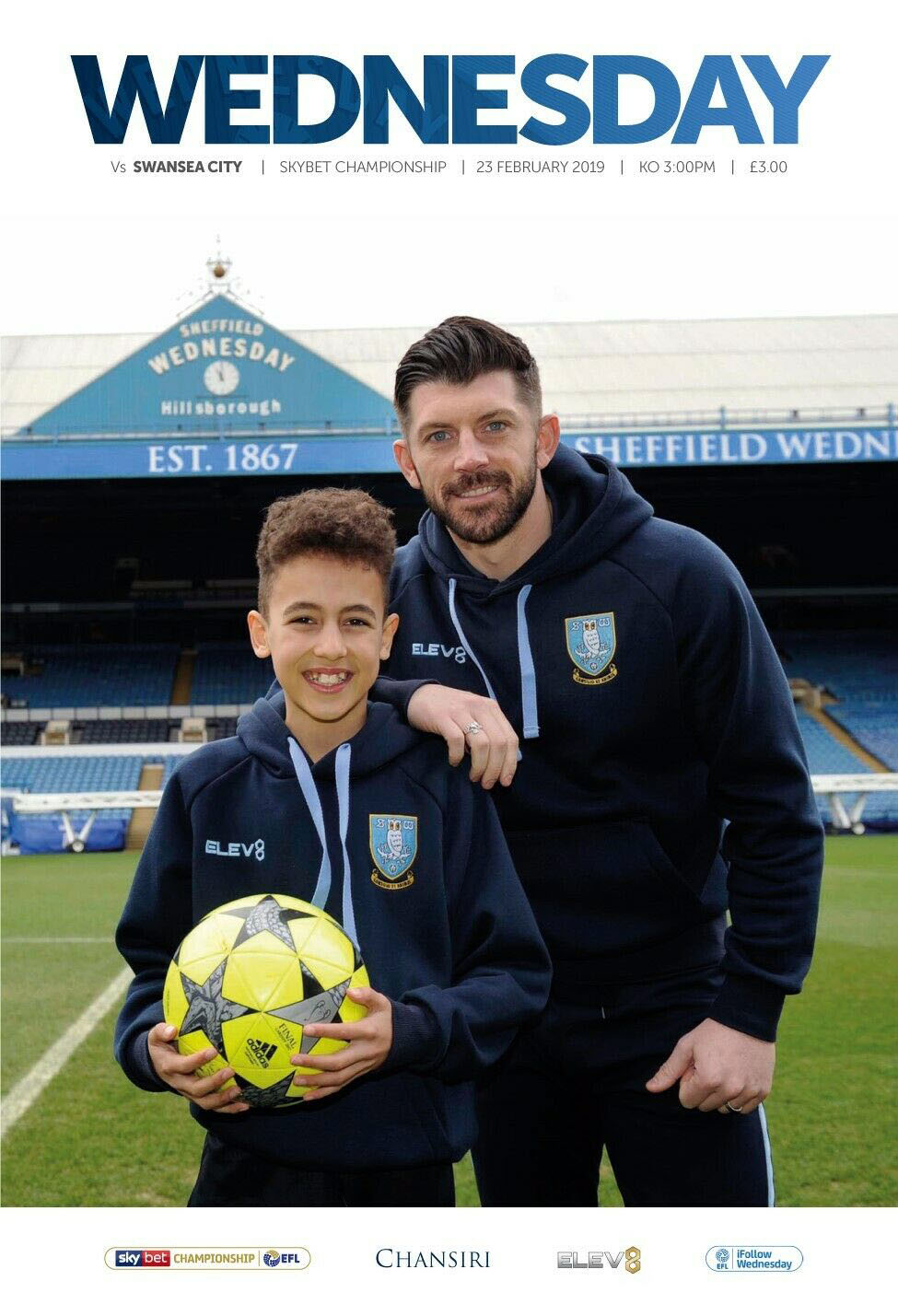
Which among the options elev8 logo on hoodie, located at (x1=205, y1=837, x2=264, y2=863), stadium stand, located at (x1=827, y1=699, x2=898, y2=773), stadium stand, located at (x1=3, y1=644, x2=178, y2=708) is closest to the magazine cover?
elev8 logo on hoodie, located at (x1=205, y1=837, x2=264, y2=863)

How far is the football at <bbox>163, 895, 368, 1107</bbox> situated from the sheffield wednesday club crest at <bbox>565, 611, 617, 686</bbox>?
58 cm

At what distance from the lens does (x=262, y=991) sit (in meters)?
1.51

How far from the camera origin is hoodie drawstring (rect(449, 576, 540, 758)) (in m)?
1.86

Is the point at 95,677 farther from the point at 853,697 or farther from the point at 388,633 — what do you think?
the point at 388,633

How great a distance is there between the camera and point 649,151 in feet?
7.71

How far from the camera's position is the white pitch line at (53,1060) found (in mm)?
3565

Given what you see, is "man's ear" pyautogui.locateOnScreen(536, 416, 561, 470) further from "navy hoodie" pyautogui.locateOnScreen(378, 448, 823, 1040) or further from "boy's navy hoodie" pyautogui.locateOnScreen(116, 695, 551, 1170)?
"boy's navy hoodie" pyautogui.locateOnScreen(116, 695, 551, 1170)

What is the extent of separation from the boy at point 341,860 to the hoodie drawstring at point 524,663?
0.18 metres

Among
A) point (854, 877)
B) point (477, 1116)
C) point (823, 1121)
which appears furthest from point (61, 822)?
point (477, 1116)

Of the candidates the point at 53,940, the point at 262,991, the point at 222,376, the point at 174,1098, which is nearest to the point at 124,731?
the point at 222,376

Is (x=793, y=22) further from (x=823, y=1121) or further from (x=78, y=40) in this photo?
(x=823, y=1121)

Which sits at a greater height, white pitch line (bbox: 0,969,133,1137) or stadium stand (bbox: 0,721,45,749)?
stadium stand (bbox: 0,721,45,749)

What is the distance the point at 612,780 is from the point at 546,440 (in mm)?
570

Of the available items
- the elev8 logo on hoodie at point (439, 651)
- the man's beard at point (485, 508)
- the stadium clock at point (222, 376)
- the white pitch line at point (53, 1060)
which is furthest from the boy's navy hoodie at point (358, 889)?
the stadium clock at point (222, 376)
